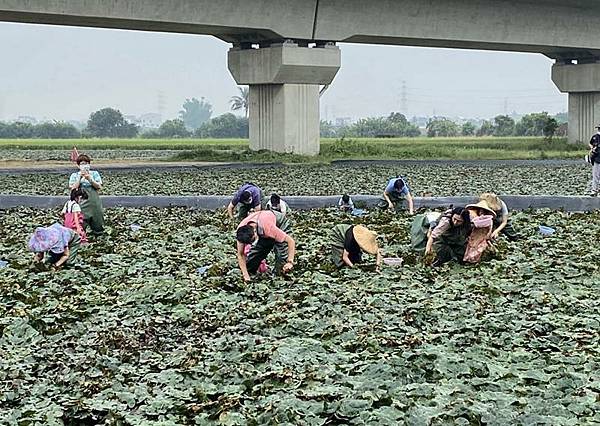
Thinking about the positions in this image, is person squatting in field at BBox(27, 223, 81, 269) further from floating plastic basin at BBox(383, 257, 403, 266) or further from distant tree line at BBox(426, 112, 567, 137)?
distant tree line at BBox(426, 112, 567, 137)

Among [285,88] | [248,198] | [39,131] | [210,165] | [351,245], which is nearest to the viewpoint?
[351,245]

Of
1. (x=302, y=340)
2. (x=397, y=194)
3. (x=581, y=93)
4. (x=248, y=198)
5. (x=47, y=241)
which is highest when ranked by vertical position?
(x=581, y=93)

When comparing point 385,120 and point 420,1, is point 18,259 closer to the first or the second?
point 420,1

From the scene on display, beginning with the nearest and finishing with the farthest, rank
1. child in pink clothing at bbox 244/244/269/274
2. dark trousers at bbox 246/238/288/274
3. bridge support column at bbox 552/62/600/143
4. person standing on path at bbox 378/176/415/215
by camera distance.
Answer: dark trousers at bbox 246/238/288/274 → child in pink clothing at bbox 244/244/269/274 → person standing on path at bbox 378/176/415/215 → bridge support column at bbox 552/62/600/143

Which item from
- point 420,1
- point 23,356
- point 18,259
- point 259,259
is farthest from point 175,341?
point 420,1

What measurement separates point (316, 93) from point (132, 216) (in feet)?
64.5

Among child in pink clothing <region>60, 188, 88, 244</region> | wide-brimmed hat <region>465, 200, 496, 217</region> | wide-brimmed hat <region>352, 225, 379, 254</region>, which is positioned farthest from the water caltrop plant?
child in pink clothing <region>60, 188, 88, 244</region>

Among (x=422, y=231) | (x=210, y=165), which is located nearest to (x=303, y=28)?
(x=210, y=165)

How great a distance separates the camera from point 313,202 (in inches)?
A: 676

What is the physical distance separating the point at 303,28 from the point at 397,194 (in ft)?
60.1

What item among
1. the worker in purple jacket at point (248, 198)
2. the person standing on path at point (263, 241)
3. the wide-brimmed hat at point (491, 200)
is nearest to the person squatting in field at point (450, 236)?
the wide-brimmed hat at point (491, 200)

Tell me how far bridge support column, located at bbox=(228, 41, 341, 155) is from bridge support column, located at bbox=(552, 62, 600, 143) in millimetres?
13600

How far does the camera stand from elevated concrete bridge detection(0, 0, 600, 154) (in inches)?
1147

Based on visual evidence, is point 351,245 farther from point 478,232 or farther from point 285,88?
point 285,88
